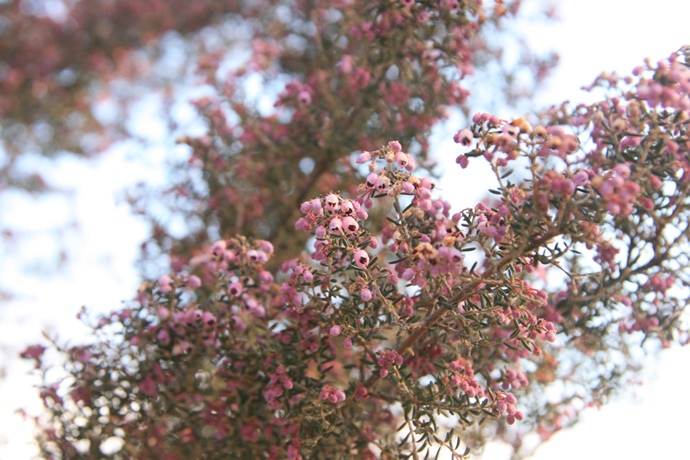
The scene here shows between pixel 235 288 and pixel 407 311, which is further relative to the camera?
pixel 235 288

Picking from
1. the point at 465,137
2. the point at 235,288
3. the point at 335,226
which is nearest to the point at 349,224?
the point at 335,226

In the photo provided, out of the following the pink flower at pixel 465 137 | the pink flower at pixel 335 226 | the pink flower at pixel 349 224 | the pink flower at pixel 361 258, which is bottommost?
the pink flower at pixel 361 258

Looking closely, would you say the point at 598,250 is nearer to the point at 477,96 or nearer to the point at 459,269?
the point at 459,269

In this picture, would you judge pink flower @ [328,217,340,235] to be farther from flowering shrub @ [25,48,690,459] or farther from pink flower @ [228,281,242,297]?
pink flower @ [228,281,242,297]

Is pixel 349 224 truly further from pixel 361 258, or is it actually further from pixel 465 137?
pixel 465 137

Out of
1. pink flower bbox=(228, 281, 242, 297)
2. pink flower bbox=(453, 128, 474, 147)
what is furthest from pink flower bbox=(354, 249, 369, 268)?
pink flower bbox=(228, 281, 242, 297)

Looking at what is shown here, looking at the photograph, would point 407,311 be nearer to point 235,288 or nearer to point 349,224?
point 349,224

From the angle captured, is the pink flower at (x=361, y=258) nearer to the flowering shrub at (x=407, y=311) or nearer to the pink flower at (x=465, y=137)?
the flowering shrub at (x=407, y=311)

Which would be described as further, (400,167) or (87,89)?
(87,89)

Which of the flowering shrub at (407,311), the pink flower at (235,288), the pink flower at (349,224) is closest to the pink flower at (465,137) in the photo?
the flowering shrub at (407,311)

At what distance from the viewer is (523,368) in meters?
2.06

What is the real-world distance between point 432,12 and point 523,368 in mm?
1203

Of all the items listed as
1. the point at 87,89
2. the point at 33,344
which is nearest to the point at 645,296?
the point at 33,344

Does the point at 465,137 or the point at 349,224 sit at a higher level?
the point at 465,137
